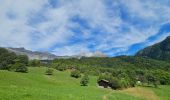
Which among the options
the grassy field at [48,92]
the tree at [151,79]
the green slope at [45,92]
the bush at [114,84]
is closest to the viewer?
the green slope at [45,92]

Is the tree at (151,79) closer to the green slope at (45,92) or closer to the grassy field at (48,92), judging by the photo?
the grassy field at (48,92)

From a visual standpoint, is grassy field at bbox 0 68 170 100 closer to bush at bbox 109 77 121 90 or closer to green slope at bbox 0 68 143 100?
green slope at bbox 0 68 143 100

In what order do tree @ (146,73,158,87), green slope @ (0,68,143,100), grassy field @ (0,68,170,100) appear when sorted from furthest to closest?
tree @ (146,73,158,87) → grassy field @ (0,68,170,100) → green slope @ (0,68,143,100)

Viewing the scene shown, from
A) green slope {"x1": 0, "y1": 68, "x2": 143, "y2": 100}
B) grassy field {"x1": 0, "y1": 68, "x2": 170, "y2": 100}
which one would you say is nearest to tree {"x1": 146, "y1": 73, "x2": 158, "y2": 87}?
grassy field {"x1": 0, "y1": 68, "x2": 170, "y2": 100}

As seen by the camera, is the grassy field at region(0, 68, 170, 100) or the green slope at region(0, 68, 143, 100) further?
the grassy field at region(0, 68, 170, 100)

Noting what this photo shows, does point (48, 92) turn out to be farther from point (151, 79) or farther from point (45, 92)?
point (151, 79)

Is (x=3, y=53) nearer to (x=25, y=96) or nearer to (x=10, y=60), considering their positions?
(x=10, y=60)

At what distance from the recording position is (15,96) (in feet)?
106

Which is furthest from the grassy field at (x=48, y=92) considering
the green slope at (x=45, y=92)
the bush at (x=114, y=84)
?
the bush at (x=114, y=84)

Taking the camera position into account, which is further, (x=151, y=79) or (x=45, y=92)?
(x=151, y=79)

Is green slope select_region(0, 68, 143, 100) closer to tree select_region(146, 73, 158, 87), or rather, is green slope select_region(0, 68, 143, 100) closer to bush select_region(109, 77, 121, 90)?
bush select_region(109, 77, 121, 90)

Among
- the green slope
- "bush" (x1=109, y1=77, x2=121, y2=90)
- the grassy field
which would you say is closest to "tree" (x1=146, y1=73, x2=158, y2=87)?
"bush" (x1=109, y1=77, x2=121, y2=90)

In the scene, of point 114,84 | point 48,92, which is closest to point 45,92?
point 48,92

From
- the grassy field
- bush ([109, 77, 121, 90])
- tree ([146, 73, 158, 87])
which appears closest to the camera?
the grassy field
